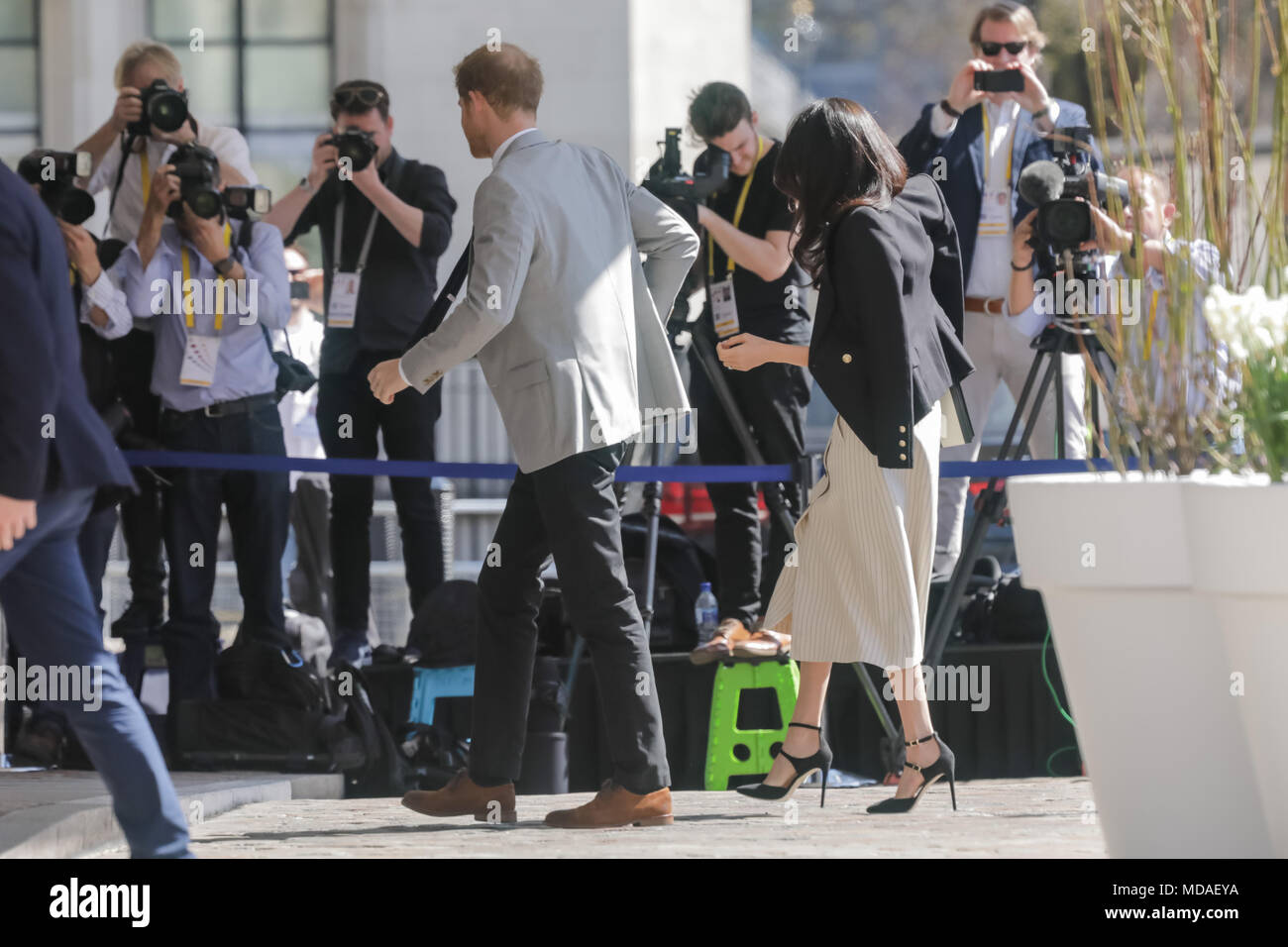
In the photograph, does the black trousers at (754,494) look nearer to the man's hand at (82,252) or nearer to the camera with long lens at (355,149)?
the camera with long lens at (355,149)

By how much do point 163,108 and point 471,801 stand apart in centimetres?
255

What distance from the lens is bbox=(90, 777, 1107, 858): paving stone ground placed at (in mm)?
3938

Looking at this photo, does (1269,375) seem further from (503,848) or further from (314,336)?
(314,336)

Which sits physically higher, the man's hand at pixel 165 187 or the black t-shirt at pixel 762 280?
the man's hand at pixel 165 187

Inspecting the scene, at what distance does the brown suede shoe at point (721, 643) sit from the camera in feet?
18.3

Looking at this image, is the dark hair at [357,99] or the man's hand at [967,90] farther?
the dark hair at [357,99]

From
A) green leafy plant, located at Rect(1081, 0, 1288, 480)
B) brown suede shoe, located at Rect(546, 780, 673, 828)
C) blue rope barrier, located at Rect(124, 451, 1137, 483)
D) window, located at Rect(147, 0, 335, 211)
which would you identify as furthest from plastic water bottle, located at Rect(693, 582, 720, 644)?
window, located at Rect(147, 0, 335, 211)

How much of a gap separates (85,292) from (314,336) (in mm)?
2773

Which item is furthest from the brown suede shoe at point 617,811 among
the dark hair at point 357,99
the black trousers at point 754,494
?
the dark hair at point 357,99

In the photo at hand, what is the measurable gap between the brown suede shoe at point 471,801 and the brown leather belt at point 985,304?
2.23 metres

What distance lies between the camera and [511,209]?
4.22 meters

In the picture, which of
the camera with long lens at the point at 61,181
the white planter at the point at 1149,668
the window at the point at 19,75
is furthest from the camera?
the window at the point at 19,75

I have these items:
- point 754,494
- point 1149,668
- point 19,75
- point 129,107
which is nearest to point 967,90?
point 754,494

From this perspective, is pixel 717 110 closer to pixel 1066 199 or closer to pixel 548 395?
pixel 1066 199
